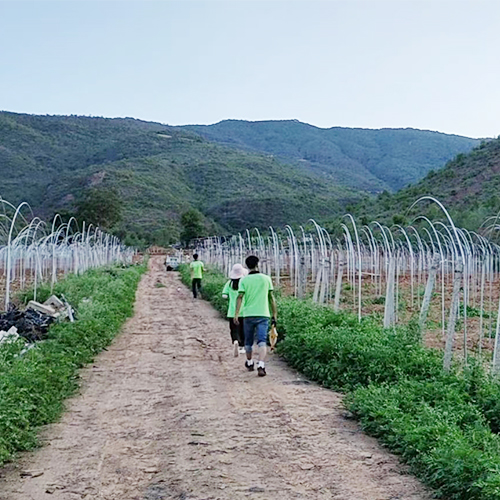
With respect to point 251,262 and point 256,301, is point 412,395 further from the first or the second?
point 251,262

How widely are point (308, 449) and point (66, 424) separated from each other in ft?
7.91

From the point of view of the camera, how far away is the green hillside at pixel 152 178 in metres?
72.2

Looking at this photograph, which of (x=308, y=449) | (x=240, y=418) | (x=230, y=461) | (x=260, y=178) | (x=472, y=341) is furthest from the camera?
(x=260, y=178)

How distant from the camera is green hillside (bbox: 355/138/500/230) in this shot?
40281 mm

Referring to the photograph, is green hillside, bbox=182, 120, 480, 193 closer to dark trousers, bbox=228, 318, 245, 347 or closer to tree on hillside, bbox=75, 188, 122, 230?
tree on hillside, bbox=75, 188, 122, 230

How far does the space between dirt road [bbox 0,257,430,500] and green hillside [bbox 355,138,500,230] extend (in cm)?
2901

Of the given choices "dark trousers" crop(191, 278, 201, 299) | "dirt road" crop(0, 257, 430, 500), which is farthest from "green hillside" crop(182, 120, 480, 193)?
"dirt road" crop(0, 257, 430, 500)

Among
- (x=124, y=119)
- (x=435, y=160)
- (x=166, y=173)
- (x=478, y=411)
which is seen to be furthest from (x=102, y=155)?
(x=478, y=411)

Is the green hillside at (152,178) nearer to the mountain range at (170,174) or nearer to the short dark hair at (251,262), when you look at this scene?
the mountain range at (170,174)

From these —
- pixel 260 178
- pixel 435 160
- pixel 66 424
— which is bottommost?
pixel 66 424

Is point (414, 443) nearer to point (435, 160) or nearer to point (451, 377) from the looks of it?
point (451, 377)

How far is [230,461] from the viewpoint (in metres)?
5.35

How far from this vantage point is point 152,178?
268 ft

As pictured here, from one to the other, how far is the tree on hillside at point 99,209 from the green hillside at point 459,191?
22525 mm
